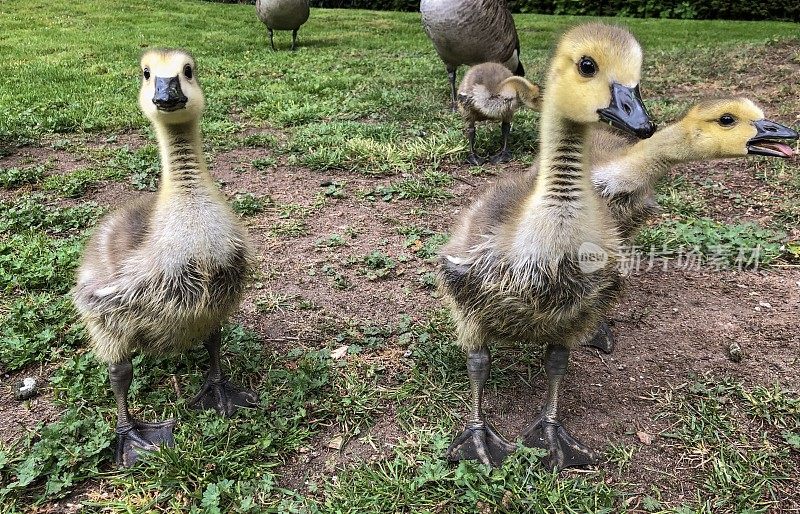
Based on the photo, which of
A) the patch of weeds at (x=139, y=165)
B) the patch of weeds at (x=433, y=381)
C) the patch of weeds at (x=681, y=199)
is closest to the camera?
the patch of weeds at (x=433, y=381)

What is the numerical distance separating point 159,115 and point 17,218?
2.82m

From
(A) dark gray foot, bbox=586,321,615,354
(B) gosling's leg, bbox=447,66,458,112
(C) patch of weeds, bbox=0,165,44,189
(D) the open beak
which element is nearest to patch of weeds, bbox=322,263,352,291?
(A) dark gray foot, bbox=586,321,615,354

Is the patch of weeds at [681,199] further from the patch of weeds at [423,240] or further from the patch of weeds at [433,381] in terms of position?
the patch of weeds at [433,381]

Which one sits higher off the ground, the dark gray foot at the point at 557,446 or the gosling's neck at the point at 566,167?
the gosling's neck at the point at 566,167

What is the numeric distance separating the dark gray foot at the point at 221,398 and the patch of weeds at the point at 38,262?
1.45 m

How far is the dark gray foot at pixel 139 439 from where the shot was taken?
8.42ft

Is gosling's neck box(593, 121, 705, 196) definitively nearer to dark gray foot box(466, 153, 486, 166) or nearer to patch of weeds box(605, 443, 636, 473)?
patch of weeds box(605, 443, 636, 473)

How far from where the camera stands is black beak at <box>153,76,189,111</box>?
2367mm

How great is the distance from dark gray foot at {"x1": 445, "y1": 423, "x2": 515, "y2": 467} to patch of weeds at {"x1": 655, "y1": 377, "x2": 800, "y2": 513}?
2.47 ft

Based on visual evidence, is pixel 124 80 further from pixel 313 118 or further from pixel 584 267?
pixel 584 267

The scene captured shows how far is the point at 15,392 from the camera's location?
296cm

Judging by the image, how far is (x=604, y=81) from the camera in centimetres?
218

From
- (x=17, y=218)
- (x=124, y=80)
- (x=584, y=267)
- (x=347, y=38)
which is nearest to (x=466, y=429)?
(x=584, y=267)

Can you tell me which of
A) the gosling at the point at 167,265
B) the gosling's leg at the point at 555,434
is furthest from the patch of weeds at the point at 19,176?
the gosling's leg at the point at 555,434
